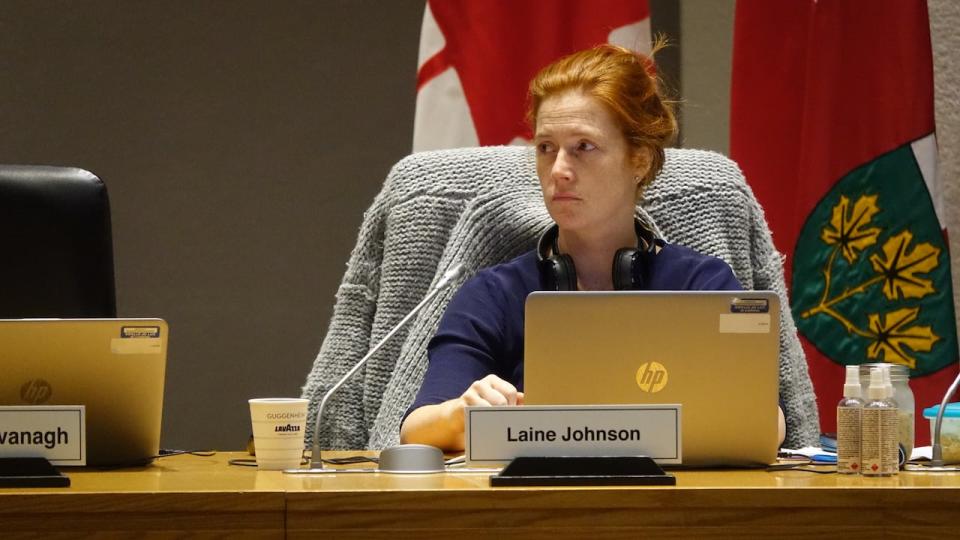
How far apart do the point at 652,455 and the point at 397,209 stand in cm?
104

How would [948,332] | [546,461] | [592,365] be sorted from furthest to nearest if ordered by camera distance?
[948,332]
[592,365]
[546,461]

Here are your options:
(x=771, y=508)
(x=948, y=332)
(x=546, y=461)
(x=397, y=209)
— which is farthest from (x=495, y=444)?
(x=948, y=332)

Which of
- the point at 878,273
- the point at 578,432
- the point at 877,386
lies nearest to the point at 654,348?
the point at 578,432

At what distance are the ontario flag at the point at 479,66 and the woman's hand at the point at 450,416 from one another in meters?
1.07

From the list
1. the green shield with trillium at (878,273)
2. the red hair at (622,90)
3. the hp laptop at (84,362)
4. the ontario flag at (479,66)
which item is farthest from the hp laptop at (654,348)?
the ontario flag at (479,66)

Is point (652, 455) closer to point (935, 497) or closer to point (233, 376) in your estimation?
point (935, 497)

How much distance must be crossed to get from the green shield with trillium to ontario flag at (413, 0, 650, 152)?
601 millimetres

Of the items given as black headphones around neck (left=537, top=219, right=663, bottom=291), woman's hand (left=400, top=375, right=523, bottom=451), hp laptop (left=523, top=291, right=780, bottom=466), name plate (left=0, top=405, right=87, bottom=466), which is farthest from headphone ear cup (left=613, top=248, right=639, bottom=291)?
name plate (left=0, top=405, right=87, bottom=466)

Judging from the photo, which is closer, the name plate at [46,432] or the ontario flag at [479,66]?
the name plate at [46,432]

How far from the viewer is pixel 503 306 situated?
1973 mm

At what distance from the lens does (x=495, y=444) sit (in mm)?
1263

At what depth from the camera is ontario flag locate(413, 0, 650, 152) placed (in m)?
2.67

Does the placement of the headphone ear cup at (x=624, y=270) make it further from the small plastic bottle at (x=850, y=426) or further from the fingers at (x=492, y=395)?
the small plastic bottle at (x=850, y=426)

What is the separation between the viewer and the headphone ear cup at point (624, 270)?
192cm
